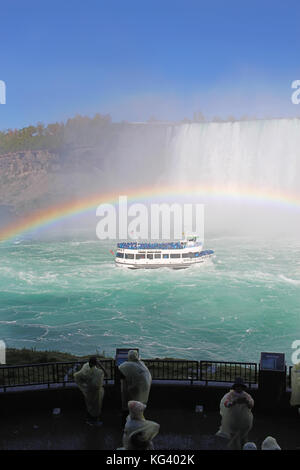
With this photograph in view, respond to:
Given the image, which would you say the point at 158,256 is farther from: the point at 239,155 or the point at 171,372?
the point at 239,155

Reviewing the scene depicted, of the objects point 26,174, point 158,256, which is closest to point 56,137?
point 26,174

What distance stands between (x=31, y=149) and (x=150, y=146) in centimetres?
2411

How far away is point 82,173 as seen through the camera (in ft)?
285

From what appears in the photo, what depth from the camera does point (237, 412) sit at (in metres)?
6.04

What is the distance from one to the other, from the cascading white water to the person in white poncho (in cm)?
6325

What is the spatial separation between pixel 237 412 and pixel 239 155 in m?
66.6

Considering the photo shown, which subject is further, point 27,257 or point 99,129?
point 99,129

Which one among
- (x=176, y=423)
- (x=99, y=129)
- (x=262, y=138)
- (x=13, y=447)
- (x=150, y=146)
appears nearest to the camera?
(x=13, y=447)

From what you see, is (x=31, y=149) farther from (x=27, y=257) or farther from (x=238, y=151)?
(x=27, y=257)

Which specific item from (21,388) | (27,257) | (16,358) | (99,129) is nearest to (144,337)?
(16,358)

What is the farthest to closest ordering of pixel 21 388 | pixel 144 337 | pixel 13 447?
1. pixel 144 337
2. pixel 21 388
3. pixel 13 447

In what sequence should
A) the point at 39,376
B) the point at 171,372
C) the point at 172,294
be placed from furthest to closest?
the point at 172,294
the point at 171,372
the point at 39,376

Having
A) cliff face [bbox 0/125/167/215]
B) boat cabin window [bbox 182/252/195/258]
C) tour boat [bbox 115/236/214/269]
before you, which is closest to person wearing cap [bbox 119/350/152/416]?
tour boat [bbox 115/236/214/269]
